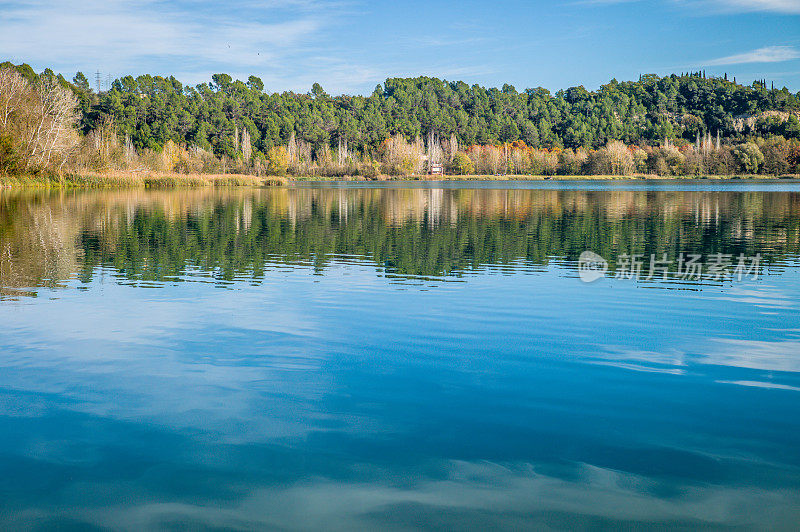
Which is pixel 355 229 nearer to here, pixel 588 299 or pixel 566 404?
pixel 588 299

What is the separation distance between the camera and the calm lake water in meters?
5.21

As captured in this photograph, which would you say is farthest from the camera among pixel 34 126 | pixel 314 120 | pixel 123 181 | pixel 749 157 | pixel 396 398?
Result: pixel 314 120

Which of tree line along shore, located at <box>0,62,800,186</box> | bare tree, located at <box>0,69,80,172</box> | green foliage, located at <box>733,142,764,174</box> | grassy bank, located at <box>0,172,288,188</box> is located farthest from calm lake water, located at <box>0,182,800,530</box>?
green foliage, located at <box>733,142,764,174</box>

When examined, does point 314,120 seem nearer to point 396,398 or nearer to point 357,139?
point 357,139

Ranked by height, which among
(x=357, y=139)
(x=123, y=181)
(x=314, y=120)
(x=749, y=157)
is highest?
(x=314, y=120)

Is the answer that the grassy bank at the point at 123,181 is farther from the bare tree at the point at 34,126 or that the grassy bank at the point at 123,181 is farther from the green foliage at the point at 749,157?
the green foliage at the point at 749,157

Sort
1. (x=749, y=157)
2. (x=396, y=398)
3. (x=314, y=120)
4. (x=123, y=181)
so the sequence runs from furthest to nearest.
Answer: (x=314, y=120)
(x=749, y=157)
(x=123, y=181)
(x=396, y=398)

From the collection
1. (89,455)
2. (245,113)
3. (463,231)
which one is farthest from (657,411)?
(245,113)

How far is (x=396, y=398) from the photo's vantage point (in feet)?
24.6

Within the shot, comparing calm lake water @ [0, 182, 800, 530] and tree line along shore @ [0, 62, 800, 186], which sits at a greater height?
tree line along shore @ [0, 62, 800, 186]

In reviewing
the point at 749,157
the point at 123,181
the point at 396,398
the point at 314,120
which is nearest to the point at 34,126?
the point at 123,181

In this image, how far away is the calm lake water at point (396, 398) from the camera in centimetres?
521

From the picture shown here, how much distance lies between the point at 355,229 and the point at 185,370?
20.5m

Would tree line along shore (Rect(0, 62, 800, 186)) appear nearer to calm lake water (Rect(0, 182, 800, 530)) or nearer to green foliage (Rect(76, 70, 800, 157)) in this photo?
green foliage (Rect(76, 70, 800, 157))
